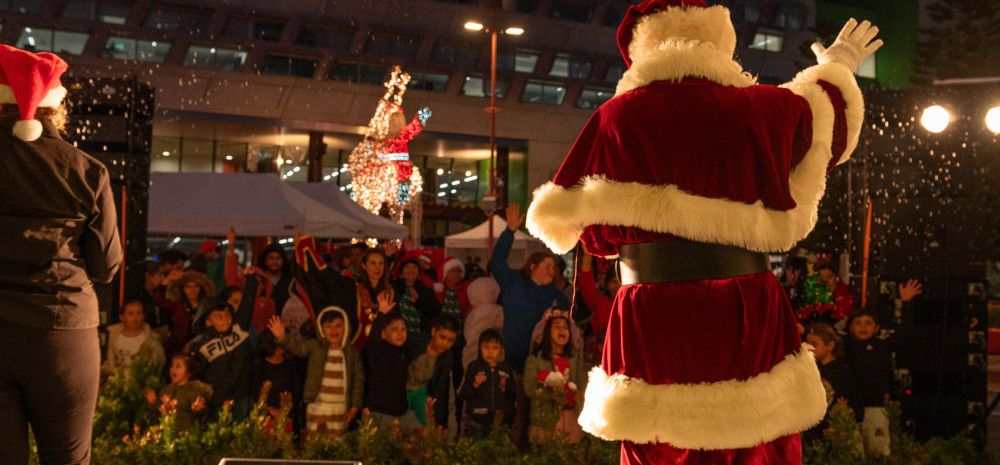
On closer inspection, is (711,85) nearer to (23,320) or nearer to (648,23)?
(648,23)

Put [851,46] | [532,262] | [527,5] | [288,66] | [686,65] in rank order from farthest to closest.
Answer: [527,5] < [288,66] < [532,262] < [851,46] < [686,65]

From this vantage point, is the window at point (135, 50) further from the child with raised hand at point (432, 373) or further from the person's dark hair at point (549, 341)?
the person's dark hair at point (549, 341)

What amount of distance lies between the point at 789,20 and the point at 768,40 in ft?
3.65

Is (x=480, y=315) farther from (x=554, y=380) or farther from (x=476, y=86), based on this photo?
(x=476, y=86)

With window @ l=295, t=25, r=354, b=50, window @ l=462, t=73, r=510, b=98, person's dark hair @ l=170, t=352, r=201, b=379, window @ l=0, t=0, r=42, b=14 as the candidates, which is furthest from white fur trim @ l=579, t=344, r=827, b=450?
window @ l=462, t=73, r=510, b=98

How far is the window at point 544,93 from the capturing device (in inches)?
1495

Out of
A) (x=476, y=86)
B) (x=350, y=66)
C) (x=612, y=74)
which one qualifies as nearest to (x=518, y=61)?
(x=476, y=86)

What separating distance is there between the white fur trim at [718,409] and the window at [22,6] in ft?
106

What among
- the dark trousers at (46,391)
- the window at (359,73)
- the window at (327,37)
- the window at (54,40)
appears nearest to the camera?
the dark trousers at (46,391)

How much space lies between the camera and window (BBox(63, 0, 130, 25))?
3130 cm

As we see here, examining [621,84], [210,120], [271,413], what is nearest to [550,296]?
[271,413]

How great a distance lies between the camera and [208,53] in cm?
3262

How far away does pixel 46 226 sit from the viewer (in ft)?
10.2

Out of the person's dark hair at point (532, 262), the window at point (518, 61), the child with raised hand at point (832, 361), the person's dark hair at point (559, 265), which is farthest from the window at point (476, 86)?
the child with raised hand at point (832, 361)
